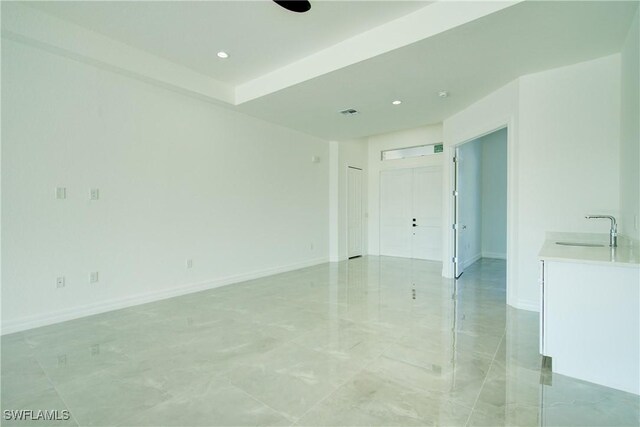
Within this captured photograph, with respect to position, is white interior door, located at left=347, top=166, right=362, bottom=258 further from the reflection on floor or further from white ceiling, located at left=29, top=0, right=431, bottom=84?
white ceiling, located at left=29, top=0, right=431, bottom=84

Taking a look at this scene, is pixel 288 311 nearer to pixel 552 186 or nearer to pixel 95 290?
pixel 95 290

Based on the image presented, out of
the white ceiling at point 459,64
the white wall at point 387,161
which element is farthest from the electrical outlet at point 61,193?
the white wall at point 387,161

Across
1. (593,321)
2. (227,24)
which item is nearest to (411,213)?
(593,321)

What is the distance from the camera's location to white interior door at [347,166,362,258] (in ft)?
24.7

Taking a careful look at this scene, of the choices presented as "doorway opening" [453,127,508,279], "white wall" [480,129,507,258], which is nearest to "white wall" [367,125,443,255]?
"doorway opening" [453,127,508,279]

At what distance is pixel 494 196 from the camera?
762 cm

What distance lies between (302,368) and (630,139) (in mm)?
3728

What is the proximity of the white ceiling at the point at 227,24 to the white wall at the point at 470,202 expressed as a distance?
137 inches

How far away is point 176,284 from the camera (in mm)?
4312

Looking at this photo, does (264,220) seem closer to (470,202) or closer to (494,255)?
(470,202)

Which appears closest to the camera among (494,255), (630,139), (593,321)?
(593,321)

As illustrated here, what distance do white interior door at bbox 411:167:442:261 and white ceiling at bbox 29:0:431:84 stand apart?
460 centimetres

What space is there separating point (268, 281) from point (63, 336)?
2.81 metres

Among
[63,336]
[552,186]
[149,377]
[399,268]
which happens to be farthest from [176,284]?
[552,186]
